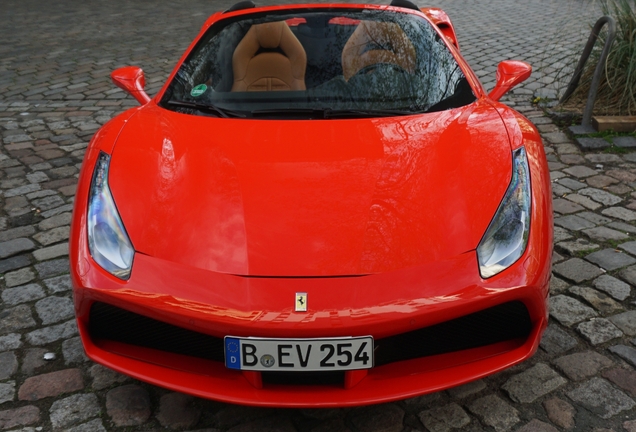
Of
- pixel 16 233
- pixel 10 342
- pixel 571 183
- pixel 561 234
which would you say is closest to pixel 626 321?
pixel 561 234

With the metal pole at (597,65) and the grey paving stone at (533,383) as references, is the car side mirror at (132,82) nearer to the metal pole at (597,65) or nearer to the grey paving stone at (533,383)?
the grey paving stone at (533,383)

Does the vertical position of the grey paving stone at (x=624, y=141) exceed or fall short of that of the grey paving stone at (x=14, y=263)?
it exceeds it

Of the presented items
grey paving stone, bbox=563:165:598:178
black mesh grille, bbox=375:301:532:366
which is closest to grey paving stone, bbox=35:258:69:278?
black mesh grille, bbox=375:301:532:366

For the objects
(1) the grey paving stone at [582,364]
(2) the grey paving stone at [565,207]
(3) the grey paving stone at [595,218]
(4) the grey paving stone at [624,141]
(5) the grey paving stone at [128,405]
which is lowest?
(4) the grey paving stone at [624,141]

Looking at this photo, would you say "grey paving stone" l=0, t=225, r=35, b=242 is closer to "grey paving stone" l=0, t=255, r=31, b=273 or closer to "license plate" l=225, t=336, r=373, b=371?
"grey paving stone" l=0, t=255, r=31, b=273

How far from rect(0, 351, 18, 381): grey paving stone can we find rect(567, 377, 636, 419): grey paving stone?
6.98 feet

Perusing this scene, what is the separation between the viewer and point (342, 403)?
1891 millimetres

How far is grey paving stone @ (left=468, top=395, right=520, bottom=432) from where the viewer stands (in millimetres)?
2148

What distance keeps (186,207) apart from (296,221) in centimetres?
40

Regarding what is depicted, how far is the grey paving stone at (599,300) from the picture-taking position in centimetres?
279

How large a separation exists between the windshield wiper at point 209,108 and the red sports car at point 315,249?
2cm

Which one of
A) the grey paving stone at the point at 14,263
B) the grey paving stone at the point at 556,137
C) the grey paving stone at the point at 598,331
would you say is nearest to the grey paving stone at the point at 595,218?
the grey paving stone at the point at 598,331

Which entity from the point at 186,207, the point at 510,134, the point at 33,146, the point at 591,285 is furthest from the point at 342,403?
the point at 33,146

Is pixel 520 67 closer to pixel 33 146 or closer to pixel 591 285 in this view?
pixel 591 285
